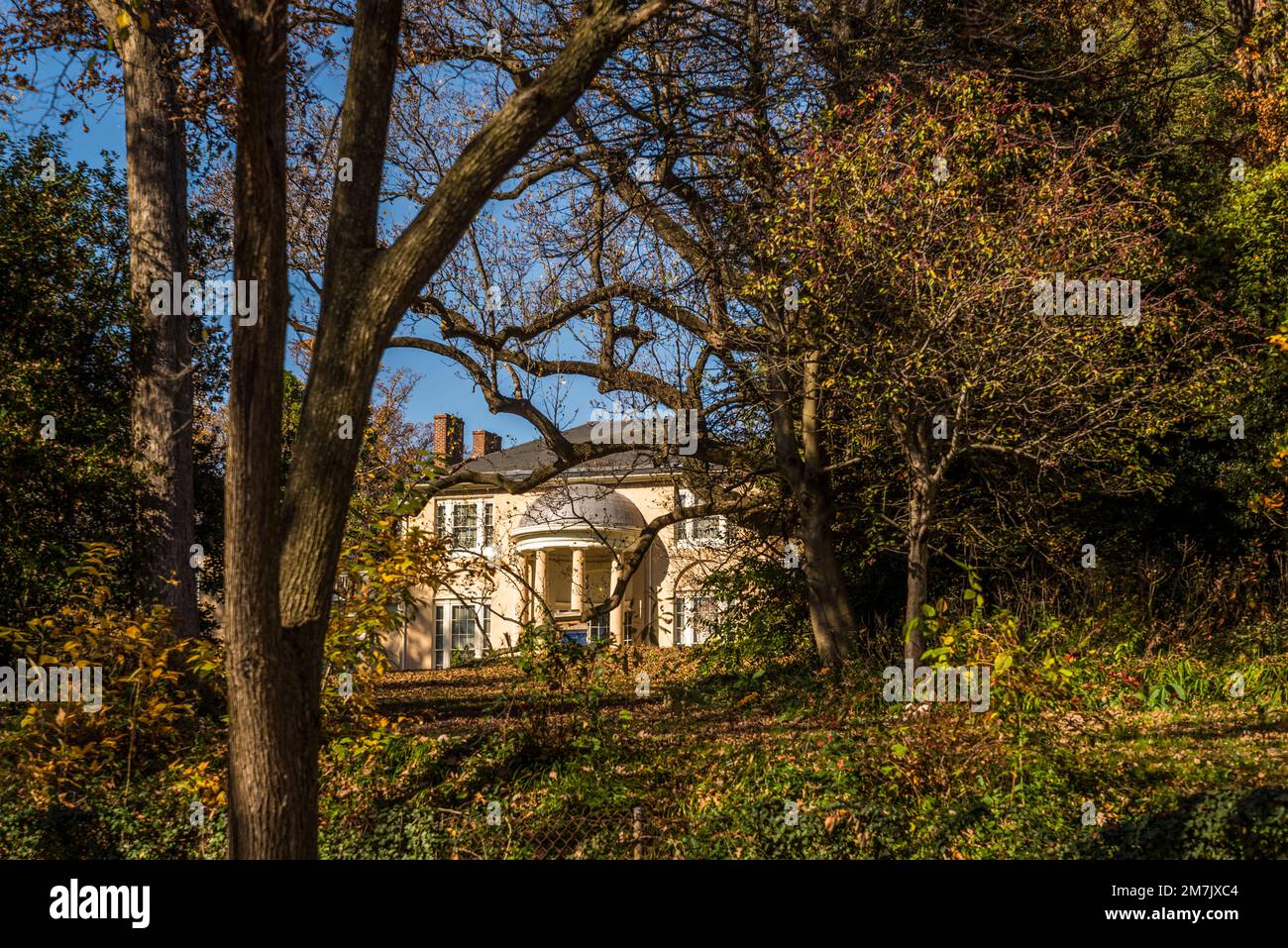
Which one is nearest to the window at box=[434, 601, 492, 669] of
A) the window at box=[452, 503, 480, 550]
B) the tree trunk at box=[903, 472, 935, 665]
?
the window at box=[452, 503, 480, 550]

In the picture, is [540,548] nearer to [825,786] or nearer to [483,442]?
[483,442]

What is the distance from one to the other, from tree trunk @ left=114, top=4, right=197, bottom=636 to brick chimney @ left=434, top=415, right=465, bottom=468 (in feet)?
40.8

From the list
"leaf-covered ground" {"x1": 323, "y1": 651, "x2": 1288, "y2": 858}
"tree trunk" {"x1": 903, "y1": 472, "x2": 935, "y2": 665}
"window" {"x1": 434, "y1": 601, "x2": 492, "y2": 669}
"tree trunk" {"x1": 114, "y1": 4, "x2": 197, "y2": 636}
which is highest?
"tree trunk" {"x1": 114, "y1": 4, "x2": 197, "y2": 636}

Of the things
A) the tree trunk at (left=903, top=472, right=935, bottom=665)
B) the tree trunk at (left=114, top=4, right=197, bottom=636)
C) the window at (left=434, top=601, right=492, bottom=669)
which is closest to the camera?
the tree trunk at (left=903, top=472, right=935, bottom=665)

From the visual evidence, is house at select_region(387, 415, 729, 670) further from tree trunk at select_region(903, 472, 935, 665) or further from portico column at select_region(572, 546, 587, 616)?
tree trunk at select_region(903, 472, 935, 665)

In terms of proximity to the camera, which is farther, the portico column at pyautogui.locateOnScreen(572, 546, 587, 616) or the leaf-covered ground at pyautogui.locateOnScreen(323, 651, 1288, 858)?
the portico column at pyautogui.locateOnScreen(572, 546, 587, 616)

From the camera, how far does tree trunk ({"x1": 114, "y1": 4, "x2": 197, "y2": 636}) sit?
10703 mm

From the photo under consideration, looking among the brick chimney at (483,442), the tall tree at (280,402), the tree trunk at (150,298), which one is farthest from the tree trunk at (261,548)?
the brick chimney at (483,442)

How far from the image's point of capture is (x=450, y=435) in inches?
1038

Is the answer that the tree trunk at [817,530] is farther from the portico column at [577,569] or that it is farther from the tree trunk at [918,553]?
the portico column at [577,569]

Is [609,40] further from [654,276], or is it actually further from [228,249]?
[228,249]

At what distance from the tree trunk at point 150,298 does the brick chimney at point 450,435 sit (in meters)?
12.4

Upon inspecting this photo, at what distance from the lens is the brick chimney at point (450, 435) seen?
1009 inches

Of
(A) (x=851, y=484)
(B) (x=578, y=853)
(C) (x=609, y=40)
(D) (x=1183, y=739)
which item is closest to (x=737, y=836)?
(B) (x=578, y=853)
